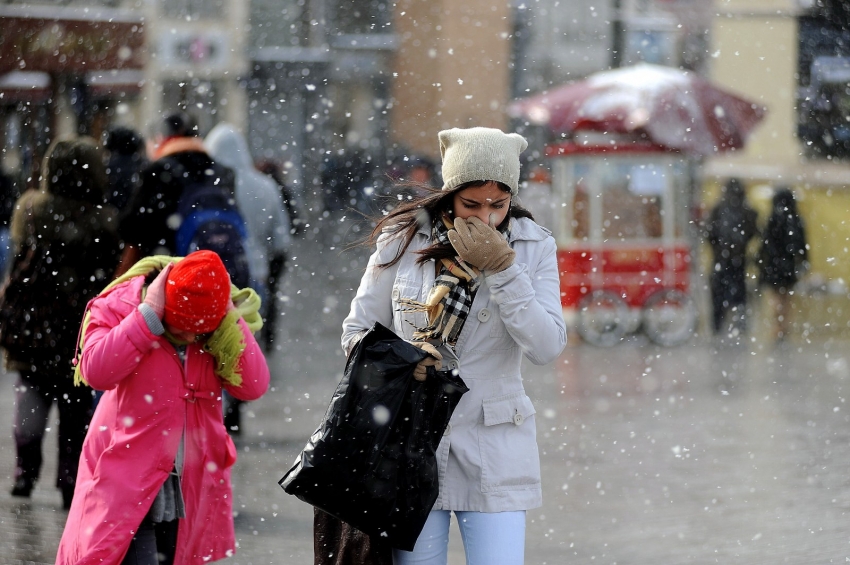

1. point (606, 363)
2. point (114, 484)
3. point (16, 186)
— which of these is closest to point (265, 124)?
point (16, 186)

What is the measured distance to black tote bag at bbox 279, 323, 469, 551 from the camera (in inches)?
115

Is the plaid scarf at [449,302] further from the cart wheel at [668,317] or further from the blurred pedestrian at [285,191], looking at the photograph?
the cart wheel at [668,317]

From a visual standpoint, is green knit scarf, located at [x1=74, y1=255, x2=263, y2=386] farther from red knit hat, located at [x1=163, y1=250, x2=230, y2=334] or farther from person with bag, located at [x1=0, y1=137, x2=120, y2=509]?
person with bag, located at [x1=0, y1=137, x2=120, y2=509]

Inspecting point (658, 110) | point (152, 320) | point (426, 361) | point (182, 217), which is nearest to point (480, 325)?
point (426, 361)

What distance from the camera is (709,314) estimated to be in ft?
47.2

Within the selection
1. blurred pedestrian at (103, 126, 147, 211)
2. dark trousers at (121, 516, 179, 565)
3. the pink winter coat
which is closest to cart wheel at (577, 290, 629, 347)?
blurred pedestrian at (103, 126, 147, 211)

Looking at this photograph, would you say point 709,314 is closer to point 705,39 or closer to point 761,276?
point 761,276

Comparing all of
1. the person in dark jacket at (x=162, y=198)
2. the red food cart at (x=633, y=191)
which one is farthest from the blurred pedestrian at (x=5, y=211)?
the person in dark jacket at (x=162, y=198)

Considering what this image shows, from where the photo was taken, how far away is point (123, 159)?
7.58m

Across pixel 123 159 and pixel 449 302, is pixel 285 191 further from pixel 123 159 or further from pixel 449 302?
pixel 449 302

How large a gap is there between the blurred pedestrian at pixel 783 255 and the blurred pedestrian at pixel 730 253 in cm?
34

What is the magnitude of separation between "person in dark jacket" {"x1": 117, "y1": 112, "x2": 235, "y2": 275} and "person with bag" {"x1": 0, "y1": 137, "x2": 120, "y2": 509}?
0.21 m

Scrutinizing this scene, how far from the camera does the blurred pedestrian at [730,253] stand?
13.8m

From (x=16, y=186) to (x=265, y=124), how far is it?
19.4 meters
